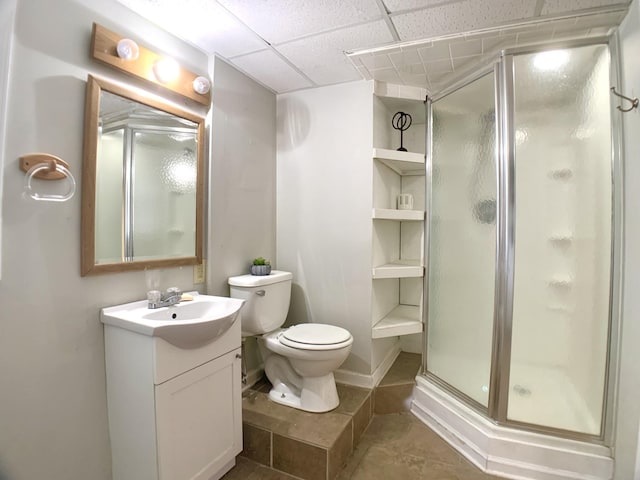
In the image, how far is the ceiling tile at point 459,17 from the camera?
4.50ft

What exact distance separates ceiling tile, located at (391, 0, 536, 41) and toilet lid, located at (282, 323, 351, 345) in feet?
5.44

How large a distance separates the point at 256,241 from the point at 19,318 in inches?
49.2

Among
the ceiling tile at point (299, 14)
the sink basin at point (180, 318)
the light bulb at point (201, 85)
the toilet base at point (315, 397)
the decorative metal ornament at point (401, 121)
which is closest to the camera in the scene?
the sink basin at point (180, 318)

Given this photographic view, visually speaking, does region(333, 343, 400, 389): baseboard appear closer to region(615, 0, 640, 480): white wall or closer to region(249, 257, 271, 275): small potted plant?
region(249, 257, 271, 275): small potted plant

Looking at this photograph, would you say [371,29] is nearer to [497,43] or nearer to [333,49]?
[333,49]

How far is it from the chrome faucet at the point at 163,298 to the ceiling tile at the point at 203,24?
4.22 ft

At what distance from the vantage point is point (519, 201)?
1.71m

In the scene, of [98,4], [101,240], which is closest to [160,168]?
→ [101,240]

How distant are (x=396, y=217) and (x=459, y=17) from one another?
1.12 m

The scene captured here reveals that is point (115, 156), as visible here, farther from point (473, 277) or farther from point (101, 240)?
point (473, 277)

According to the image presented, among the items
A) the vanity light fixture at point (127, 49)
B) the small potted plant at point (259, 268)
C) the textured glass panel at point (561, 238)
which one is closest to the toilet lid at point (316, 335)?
the small potted plant at point (259, 268)

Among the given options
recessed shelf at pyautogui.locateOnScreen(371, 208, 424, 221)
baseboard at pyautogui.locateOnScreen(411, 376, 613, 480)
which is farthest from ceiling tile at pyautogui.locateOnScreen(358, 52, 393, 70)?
baseboard at pyautogui.locateOnScreen(411, 376, 613, 480)

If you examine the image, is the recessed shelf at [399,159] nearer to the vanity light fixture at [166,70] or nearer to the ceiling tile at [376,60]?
the ceiling tile at [376,60]

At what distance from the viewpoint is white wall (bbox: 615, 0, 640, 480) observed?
4.20 feet
